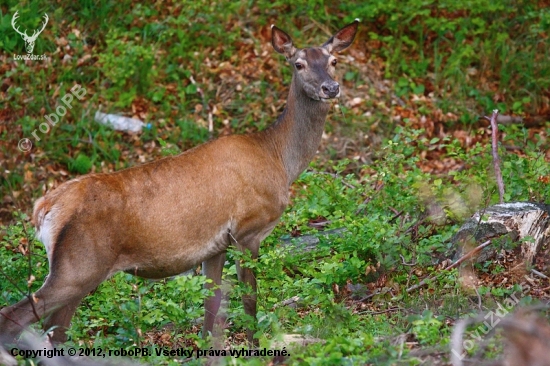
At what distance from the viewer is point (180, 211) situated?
6.60 m

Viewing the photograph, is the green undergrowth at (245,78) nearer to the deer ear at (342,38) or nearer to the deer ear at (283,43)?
the deer ear at (342,38)

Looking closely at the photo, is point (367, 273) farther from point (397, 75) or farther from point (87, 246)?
point (397, 75)

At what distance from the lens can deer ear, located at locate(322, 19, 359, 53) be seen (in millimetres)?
8016

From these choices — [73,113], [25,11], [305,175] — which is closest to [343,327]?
[305,175]

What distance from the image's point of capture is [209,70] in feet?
43.3

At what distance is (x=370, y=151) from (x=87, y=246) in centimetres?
678

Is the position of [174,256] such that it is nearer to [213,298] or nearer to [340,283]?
[213,298]

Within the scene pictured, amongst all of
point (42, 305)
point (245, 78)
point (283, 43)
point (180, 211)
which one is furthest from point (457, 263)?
point (245, 78)

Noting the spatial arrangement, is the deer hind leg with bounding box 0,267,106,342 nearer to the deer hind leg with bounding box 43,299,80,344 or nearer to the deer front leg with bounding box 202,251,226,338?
the deer hind leg with bounding box 43,299,80,344

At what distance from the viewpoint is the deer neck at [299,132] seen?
24.6 feet

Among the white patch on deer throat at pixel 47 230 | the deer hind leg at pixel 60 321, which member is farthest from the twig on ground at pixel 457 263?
the white patch on deer throat at pixel 47 230

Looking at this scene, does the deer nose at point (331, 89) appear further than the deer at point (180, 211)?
Yes

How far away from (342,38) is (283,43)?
548mm

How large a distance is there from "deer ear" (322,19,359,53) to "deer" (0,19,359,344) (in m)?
0.15
